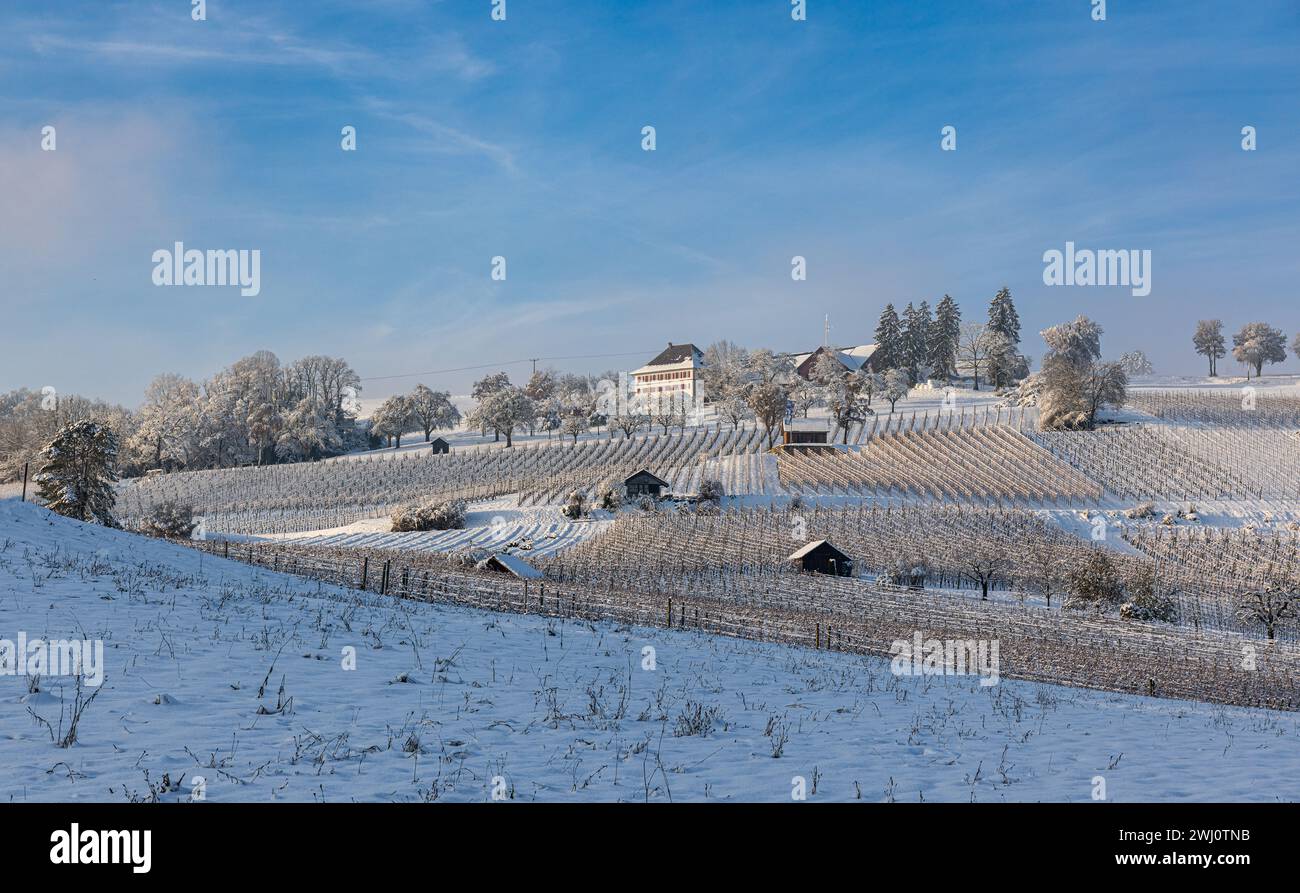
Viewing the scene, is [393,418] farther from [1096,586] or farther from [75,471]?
[1096,586]

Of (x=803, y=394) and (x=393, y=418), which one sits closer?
(x=803, y=394)

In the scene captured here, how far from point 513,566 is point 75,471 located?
2546cm

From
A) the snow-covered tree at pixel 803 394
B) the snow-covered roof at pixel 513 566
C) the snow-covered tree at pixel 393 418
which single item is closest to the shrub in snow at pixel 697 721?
the snow-covered roof at pixel 513 566

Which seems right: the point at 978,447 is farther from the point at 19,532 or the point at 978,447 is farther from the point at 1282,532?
the point at 19,532

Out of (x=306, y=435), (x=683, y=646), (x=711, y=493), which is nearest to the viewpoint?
(x=683, y=646)

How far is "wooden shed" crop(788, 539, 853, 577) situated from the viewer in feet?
134

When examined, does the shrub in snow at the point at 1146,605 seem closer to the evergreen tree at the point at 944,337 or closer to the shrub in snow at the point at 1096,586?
the shrub in snow at the point at 1096,586

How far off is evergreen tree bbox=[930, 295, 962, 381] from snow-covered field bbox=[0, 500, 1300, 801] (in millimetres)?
124841

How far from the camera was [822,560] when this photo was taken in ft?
135

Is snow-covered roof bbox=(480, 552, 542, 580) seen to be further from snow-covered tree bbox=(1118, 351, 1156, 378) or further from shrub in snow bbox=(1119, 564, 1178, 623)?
snow-covered tree bbox=(1118, 351, 1156, 378)

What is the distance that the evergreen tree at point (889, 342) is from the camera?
134125 millimetres

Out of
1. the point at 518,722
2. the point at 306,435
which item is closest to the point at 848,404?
the point at 306,435

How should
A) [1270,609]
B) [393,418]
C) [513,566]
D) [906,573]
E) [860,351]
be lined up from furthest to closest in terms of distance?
[860,351]
[393,418]
[906,573]
[513,566]
[1270,609]

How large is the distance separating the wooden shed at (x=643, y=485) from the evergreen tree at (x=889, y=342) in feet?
254
